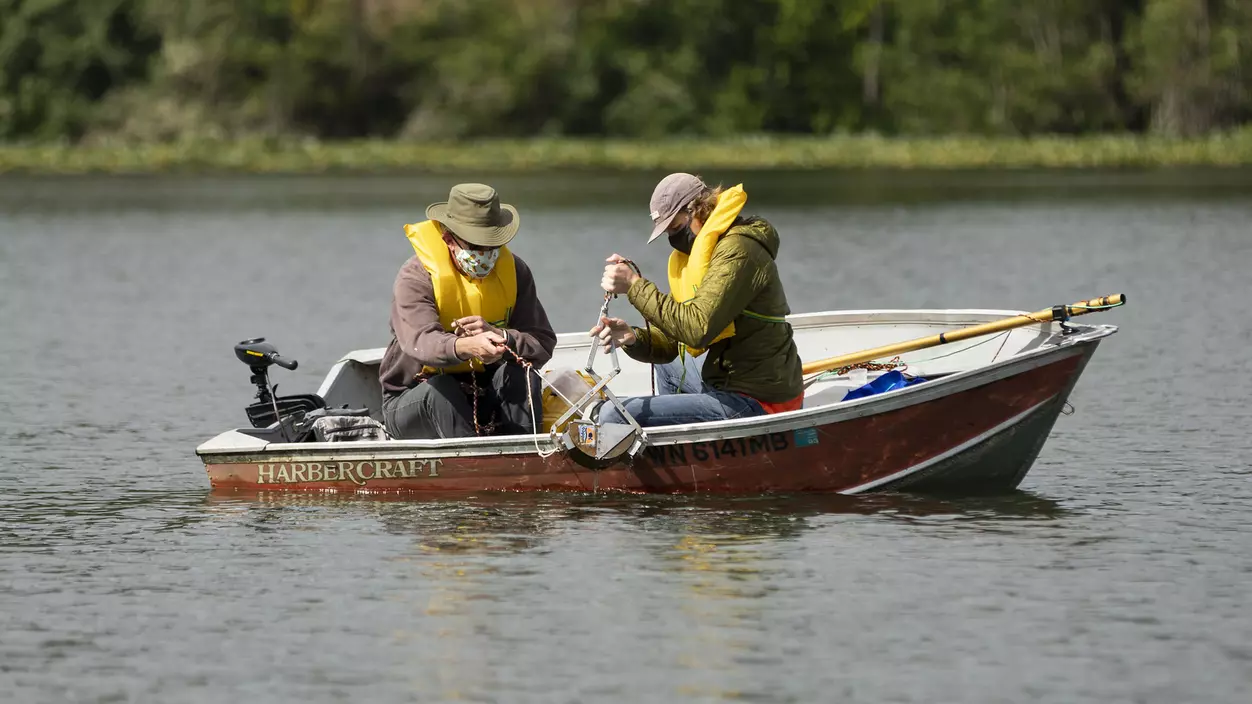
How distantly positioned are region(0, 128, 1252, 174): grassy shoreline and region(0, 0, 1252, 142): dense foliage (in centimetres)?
563

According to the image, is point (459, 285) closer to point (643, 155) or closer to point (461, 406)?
point (461, 406)

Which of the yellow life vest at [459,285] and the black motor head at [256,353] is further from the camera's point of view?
the black motor head at [256,353]

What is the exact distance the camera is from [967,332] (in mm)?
11391

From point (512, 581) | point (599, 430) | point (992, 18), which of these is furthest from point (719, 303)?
point (992, 18)

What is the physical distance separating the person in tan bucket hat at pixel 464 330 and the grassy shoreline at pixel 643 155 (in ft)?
144

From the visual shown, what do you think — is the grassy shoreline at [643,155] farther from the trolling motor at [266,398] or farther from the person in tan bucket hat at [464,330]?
the person in tan bucket hat at [464,330]

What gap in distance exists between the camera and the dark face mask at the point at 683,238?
10.3 meters

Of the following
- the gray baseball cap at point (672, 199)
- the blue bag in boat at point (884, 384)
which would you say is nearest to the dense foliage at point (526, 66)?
the blue bag in boat at point (884, 384)

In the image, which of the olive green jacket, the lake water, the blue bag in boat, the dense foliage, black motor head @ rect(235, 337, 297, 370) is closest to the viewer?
the lake water

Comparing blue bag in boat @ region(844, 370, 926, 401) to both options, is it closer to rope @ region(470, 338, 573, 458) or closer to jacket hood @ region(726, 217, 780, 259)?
jacket hood @ region(726, 217, 780, 259)

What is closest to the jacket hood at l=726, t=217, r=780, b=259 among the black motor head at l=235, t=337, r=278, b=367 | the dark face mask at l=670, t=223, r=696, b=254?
the dark face mask at l=670, t=223, r=696, b=254

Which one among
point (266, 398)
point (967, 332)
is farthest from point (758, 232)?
point (266, 398)

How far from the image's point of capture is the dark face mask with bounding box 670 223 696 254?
1033 cm

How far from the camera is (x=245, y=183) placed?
Result: 181 feet
